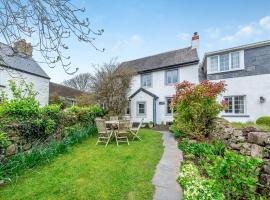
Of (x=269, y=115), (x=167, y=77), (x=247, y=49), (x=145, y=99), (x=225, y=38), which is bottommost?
(x=269, y=115)

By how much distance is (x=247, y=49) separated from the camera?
1270 cm

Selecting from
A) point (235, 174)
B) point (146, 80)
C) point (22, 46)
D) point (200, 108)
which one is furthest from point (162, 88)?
point (22, 46)

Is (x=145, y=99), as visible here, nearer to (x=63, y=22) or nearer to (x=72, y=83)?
(x=63, y=22)

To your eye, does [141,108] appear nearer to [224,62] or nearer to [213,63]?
[213,63]

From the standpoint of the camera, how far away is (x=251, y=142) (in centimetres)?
560

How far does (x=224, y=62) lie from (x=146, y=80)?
24.6 feet

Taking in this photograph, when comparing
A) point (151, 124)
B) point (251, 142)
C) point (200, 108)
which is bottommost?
point (151, 124)

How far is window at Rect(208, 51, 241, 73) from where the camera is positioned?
13.2 metres

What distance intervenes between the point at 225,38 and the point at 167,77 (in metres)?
5.77

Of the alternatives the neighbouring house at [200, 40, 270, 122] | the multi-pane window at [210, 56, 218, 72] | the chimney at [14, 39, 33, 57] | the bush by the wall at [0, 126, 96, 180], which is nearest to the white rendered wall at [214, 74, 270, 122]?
the neighbouring house at [200, 40, 270, 122]

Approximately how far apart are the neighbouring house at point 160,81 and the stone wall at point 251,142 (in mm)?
8973

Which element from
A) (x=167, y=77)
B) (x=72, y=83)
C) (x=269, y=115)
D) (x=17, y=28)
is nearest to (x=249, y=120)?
(x=269, y=115)

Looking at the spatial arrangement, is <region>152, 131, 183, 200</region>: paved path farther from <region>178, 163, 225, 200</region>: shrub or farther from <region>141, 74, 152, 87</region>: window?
<region>141, 74, 152, 87</region>: window

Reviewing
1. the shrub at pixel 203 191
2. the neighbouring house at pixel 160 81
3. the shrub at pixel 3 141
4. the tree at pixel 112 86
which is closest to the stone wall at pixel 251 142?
the shrub at pixel 203 191
